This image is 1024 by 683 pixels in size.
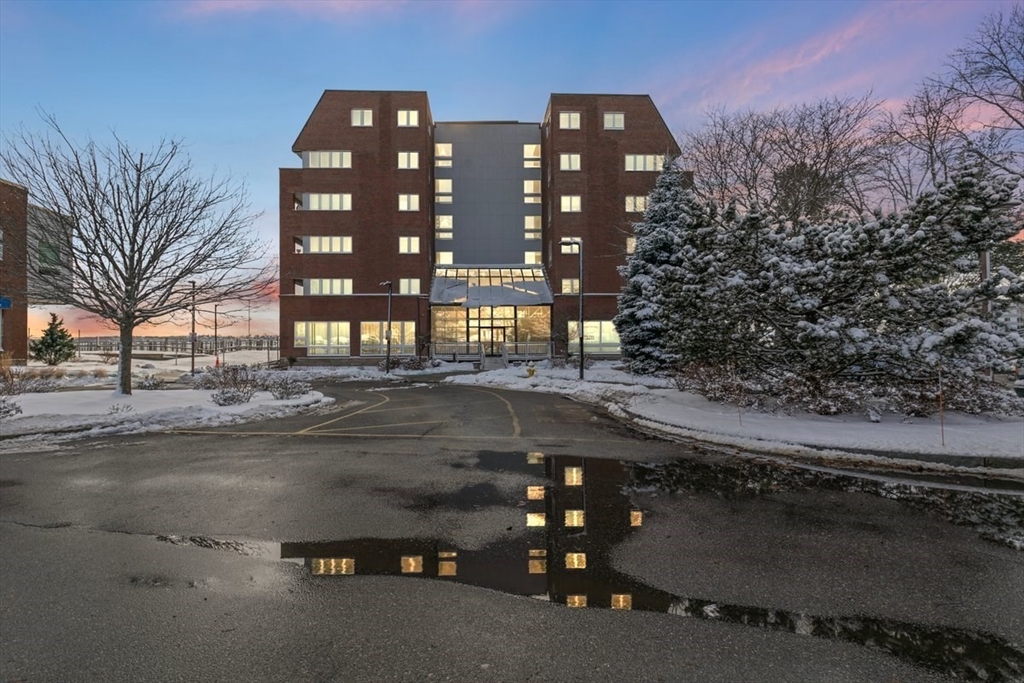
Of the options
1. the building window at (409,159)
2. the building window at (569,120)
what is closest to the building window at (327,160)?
the building window at (409,159)

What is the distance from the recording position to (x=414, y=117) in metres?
47.3

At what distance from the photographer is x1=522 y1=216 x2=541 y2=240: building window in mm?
53844

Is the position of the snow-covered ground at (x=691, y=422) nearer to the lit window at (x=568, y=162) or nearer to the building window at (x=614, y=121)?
the lit window at (x=568, y=162)

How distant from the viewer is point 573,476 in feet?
26.7

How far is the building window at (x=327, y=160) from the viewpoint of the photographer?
46.6 m

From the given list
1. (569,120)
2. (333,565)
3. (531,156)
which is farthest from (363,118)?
(333,565)

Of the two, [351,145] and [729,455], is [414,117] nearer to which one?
[351,145]

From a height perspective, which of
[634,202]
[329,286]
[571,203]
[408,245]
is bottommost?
[329,286]

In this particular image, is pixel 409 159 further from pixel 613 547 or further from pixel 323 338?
pixel 613 547

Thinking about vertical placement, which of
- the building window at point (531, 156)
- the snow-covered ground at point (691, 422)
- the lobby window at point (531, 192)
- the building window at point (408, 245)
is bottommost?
the snow-covered ground at point (691, 422)

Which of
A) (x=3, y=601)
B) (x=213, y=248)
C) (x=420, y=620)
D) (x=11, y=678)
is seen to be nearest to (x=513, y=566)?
(x=420, y=620)

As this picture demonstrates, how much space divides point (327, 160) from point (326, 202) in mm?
3673

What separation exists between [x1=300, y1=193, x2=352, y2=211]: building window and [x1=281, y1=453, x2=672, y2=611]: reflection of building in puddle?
145ft

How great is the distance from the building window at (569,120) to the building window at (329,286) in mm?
22740
